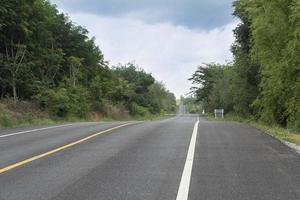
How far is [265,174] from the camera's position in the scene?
9.47m

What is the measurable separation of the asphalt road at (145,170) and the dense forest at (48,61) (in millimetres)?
23130

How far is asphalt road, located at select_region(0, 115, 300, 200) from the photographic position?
303 inches

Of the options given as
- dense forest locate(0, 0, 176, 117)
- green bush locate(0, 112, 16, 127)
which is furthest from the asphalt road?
dense forest locate(0, 0, 176, 117)

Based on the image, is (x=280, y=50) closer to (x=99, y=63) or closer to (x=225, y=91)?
(x=99, y=63)

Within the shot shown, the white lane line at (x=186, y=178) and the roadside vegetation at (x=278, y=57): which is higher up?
the roadside vegetation at (x=278, y=57)

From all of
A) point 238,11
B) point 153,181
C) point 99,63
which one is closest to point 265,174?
point 153,181

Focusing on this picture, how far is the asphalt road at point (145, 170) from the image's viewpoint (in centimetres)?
769

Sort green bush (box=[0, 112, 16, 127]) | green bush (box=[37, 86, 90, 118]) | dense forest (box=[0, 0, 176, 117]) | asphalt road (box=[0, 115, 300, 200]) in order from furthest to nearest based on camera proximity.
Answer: green bush (box=[37, 86, 90, 118]) → dense forest (box=[0, 0, 176, 117]) → green bush (box=[0, 112, 16, 127]) → asphalt road (box=[0, 115, 300, 200])

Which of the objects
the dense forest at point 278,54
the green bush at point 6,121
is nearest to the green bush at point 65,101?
the green bush at point 6,121

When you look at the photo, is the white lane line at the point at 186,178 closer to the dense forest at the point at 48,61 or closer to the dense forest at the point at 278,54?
the dense forest at the point at 278,54

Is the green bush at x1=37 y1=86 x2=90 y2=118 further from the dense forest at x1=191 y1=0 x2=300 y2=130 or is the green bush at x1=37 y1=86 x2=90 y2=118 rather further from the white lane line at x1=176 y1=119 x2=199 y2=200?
the white lane line at x1=176 y1=119 x2=199 y2=200

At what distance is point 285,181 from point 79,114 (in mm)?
37640

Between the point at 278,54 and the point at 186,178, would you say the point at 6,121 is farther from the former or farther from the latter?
the point at 186,178

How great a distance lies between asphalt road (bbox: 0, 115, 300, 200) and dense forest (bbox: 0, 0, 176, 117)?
75.9 ft
